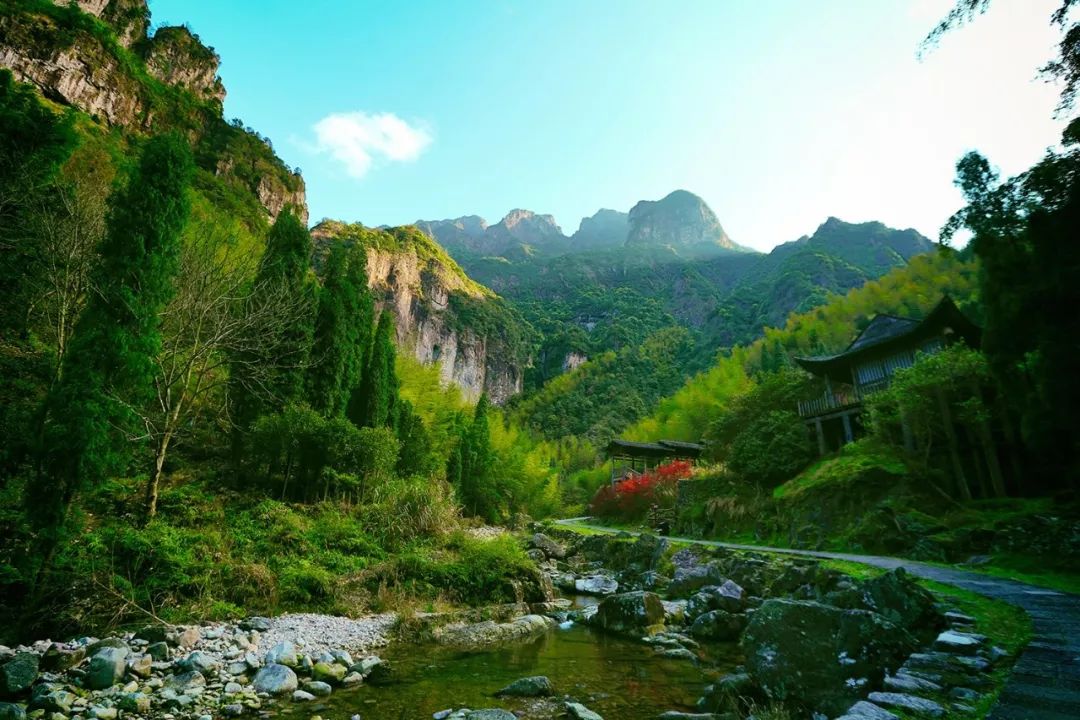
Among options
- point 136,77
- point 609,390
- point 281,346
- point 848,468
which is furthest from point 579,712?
point 609,390

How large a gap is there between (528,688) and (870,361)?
18.7 m

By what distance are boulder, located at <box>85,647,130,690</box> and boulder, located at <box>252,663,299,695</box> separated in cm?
147

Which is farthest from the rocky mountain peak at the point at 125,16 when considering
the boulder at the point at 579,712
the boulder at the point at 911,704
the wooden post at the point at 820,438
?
the boulder at the point at 911,704

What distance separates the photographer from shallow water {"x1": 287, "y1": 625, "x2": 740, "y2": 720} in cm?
546

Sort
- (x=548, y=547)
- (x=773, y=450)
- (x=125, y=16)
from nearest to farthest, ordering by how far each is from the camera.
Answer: (x=773, y=450), (x=548, y=547), (x=125, y=16)

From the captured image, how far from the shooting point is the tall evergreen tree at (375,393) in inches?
780

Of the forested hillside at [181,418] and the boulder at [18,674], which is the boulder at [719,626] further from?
the boulder at [18,674]

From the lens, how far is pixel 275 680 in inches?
233

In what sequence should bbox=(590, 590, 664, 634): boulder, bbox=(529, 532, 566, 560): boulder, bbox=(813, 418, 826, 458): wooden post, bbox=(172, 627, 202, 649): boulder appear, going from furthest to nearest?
bbox=(529, 532, 566, 560): boulder < bbox=(813, 418, 826, 458): wooden post < bbox=(590, 590, 664, 634): boulder < bbox=(172, 627, 202, 649): boulder

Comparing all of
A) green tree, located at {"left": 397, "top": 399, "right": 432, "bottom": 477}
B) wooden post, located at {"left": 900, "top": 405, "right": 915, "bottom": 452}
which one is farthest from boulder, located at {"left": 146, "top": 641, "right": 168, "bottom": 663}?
wooden post, located at {"left": 900, "top": 405, "right": 915, "bottom": 452}

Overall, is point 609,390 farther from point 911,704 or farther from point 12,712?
point 911,704

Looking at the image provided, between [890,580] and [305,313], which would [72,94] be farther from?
[890,580]

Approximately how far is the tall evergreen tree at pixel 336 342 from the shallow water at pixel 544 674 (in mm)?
11117

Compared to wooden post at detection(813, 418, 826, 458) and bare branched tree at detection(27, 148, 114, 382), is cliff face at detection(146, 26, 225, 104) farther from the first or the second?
wooden post at detection(813, 418, 826, 458)
